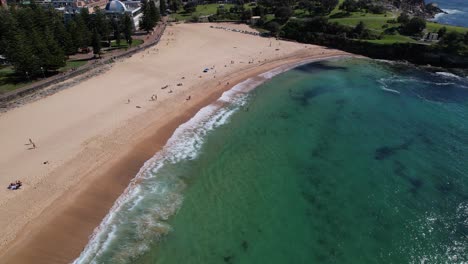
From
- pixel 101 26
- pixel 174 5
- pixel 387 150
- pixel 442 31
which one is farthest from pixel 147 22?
pixel 442 31

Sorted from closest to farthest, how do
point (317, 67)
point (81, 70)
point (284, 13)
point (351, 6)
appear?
point (81, 70), point (317, 67), point (284, 13), point (351, 6)

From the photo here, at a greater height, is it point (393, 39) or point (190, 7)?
point (190, 7)

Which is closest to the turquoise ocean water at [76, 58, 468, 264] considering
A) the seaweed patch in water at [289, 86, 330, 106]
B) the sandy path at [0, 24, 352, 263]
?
the seaweed patch in water at [289, 86, 330, 106]

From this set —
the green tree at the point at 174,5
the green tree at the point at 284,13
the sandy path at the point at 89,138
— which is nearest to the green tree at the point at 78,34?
the sandy path at the point at 89,138

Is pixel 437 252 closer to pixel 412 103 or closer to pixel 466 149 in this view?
pixel 466 149

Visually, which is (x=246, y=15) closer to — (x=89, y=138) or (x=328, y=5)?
(x=328, y=5)

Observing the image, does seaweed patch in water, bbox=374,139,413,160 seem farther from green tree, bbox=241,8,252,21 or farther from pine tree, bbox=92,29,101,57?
green tree, bbox=241,8,252,21
